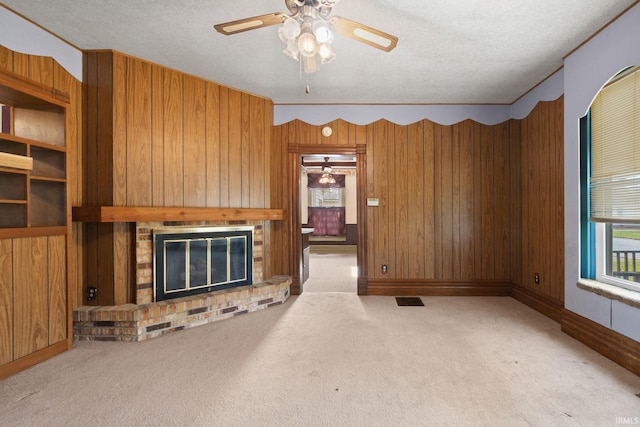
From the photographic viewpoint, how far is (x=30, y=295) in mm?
2094

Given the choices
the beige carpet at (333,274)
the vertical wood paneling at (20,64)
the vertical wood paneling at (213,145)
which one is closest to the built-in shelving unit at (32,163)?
the vertical wood paneling at (20,64)

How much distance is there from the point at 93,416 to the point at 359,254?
3.03 m

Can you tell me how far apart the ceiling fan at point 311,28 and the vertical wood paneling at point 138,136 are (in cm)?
A: 161

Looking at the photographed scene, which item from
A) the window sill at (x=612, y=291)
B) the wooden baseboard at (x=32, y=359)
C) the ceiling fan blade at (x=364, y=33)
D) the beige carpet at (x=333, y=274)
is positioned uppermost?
the ceiling fan blade at (x=364, y=33)

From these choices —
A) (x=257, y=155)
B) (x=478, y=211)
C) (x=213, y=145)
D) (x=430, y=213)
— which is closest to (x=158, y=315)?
(x=213, y=145)

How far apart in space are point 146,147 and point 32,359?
6.05 feet

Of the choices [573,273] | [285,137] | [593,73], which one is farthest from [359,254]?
[593,73]

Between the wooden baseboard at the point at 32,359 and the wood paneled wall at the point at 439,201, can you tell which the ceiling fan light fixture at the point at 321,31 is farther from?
the wooden baseboard at the point at 32,359

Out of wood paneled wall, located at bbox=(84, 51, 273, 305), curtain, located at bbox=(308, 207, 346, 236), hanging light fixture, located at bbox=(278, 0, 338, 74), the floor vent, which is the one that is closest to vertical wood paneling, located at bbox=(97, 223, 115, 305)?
wood paneled wall, located at bbox=(84, 51, 273, 305)

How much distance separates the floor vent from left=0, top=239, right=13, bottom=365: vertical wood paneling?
11.1 feet

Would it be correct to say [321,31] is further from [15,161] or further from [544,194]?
[544,194]

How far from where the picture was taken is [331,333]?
2678 millimetres

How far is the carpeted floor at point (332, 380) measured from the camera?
1.58 meters

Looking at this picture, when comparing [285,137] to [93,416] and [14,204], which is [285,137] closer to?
[14,204]
